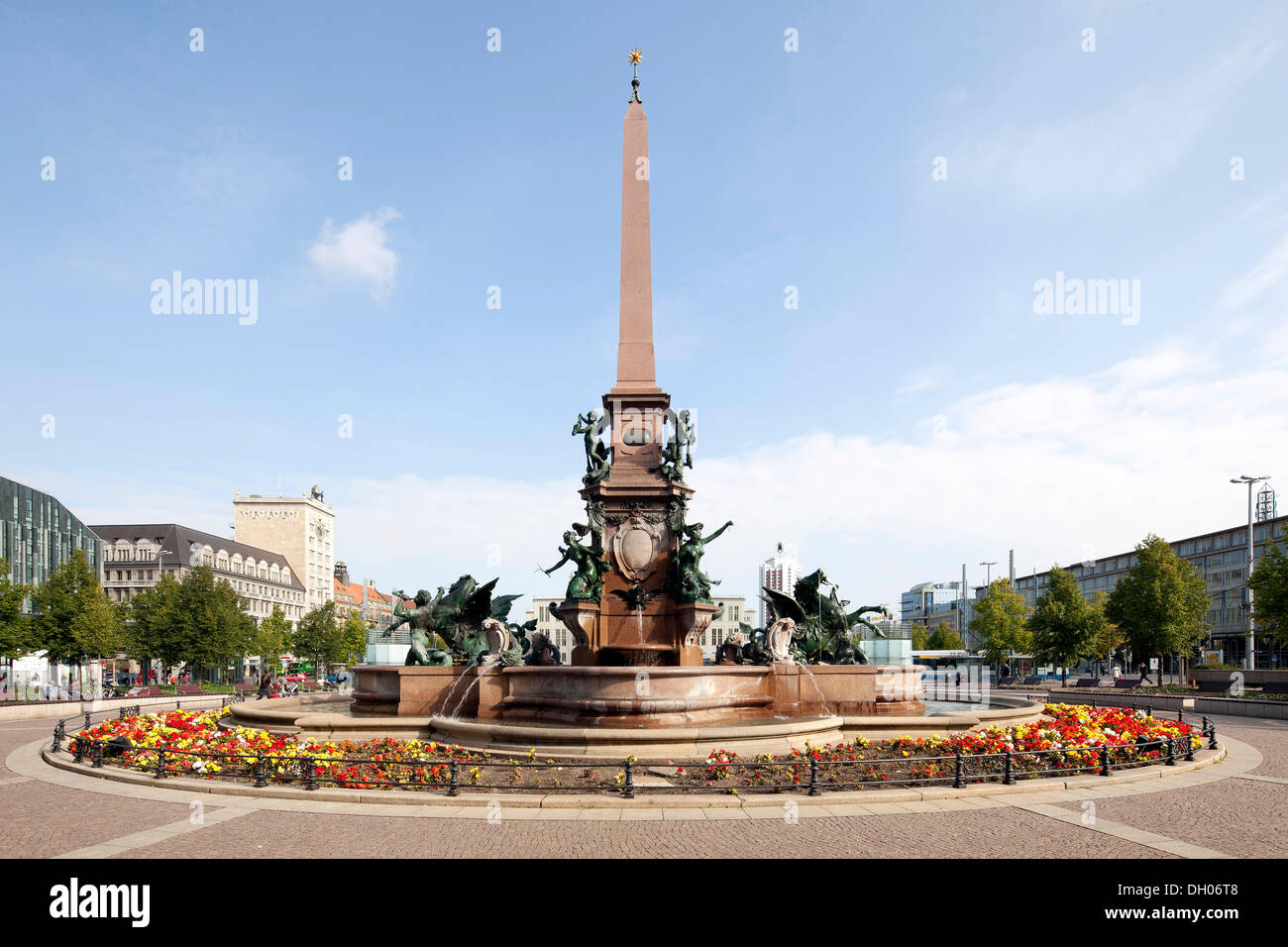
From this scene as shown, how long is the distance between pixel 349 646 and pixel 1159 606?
69626 mm

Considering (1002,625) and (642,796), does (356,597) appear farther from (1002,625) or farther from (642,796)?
(642,796)

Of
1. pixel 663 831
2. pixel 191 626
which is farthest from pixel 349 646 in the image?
pixel 663 831

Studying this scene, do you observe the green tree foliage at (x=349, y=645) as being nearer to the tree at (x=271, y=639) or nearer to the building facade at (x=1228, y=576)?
the tree at (x=271, y=639)

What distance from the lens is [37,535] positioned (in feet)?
305

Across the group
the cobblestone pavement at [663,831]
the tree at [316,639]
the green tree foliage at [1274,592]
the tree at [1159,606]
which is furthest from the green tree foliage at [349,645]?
the cobblestone pavement at [663,831]

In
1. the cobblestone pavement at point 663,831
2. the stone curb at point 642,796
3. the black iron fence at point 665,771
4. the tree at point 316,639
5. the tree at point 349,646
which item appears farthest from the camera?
the tree at point 349,646

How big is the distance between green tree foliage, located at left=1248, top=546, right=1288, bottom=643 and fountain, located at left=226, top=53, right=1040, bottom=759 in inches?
1137

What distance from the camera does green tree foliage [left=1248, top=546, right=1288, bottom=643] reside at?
40.5m

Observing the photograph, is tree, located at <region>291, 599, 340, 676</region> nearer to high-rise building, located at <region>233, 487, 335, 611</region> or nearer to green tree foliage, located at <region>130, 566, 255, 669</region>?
green tree foliage, located at <region>130, 566, 255, 669</region>

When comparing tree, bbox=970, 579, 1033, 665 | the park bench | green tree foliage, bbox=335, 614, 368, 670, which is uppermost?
tree, bbox=970, 579, 1033, 665

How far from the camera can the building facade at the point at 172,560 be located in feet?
351

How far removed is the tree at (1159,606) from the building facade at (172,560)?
87334 millimetres

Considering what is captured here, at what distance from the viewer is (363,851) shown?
10461 millimetres

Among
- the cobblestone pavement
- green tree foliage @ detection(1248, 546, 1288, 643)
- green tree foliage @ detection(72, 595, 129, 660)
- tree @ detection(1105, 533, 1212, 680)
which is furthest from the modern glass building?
green tree foliage @ detection(1248, 546, 1288, 643)
